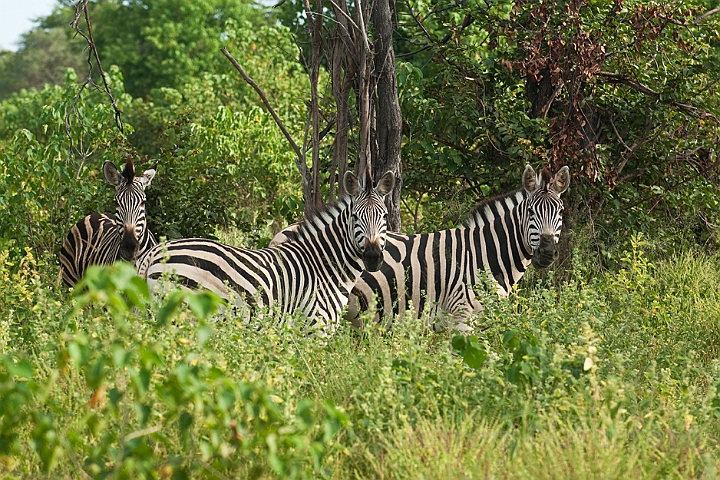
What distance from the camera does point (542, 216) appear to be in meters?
6.48

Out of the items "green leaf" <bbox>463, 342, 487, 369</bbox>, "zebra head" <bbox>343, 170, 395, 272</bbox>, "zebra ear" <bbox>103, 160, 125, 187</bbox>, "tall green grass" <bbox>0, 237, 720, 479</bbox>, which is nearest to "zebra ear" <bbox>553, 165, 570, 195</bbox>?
"zebra head" <bbox>343, 170, 395, 272</bbox>

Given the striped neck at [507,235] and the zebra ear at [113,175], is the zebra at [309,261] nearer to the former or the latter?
the striped neck at [507,235]

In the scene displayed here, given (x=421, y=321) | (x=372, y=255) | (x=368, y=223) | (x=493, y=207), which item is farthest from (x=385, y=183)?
(x=421, y=321)

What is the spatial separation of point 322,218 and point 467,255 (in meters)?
1.19

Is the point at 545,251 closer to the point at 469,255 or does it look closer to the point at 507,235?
the point at 507,235

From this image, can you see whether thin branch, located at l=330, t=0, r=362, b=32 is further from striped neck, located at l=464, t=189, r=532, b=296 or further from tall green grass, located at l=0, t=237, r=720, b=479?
tall green grass, located at l=0, t=237, r=720, b=479

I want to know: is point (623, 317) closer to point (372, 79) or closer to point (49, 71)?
point (372, 79)

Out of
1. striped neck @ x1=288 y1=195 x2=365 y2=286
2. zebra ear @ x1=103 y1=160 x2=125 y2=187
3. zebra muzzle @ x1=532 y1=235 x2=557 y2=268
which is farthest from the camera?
zebra ear @ x1=103 y1=160 x2=125 y2=187

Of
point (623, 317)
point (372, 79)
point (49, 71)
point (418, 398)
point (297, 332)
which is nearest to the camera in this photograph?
point (418, 398)

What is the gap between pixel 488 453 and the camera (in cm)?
335

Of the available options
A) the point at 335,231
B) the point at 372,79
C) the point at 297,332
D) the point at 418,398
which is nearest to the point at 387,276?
the point at 335,231

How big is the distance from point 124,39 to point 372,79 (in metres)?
33.7

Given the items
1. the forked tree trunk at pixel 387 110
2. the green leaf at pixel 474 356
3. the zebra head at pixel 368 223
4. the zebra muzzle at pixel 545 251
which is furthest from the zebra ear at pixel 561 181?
the green leaf at pixel 474 356

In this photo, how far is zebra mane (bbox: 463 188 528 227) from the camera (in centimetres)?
675
